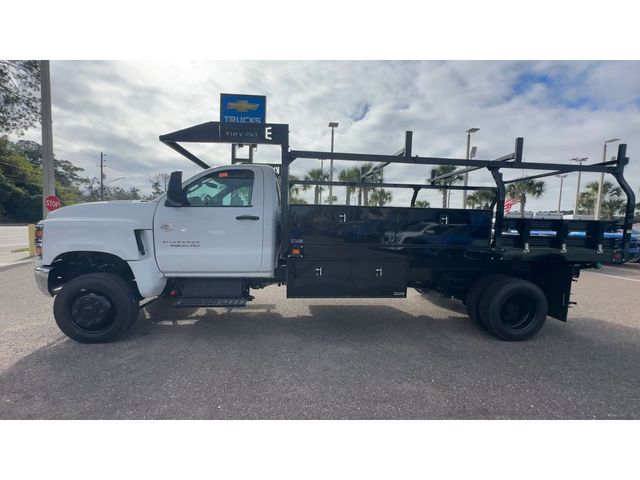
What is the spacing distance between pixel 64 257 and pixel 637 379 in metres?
6.96

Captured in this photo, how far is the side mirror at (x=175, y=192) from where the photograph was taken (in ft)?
12.0

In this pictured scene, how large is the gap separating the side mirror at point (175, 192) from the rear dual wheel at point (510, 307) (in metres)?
4.32

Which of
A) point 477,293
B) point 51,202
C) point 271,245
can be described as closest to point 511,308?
point 477,293

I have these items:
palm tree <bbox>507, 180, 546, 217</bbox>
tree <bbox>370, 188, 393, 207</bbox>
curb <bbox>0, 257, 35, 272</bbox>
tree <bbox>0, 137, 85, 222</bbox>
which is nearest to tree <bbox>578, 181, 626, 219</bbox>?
palm tree <bbox>507, 180, 546, 217</bbox>

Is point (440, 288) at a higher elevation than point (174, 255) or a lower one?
lower

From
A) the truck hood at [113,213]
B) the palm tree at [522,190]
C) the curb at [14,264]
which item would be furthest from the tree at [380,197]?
the curb at [14,264]

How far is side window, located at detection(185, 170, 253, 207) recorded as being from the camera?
3914mm

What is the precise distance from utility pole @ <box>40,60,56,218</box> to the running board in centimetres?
1043

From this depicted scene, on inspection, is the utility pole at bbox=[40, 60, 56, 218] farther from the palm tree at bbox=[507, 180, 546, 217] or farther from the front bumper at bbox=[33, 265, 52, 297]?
the palm tree at bbox=[507, 180, 546, 217]

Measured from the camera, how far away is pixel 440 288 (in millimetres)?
4434

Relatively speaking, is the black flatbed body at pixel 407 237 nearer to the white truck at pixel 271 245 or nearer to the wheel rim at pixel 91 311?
the white truck at pixel 271 245

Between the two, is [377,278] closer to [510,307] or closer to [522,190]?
[510,307]

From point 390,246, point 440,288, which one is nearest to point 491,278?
point 440,288

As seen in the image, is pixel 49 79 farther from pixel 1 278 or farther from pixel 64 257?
pixel 64 257
